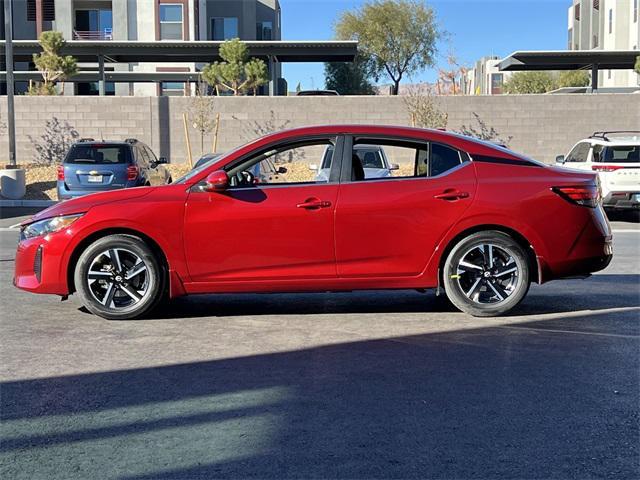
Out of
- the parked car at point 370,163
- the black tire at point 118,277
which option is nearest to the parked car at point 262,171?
the parked car at point 370,163

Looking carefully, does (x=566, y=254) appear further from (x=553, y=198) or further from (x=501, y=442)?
(x=501, y=442)

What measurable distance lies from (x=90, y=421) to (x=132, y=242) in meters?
2.66

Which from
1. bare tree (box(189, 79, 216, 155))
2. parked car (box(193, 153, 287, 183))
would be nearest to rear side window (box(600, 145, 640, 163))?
parked car (box(193, 153, 287, 183))

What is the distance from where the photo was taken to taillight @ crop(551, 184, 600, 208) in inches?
290

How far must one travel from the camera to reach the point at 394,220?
7.21m

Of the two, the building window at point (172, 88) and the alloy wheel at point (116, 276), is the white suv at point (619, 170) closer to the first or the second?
the alloy wheel at point (116, 276)

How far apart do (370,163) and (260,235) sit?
5427 millimetres

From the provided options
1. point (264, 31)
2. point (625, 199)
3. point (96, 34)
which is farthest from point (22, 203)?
point (264, 31)

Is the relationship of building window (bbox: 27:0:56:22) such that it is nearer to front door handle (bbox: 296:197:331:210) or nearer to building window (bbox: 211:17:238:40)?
building window (bbox: 211:17:238:40)

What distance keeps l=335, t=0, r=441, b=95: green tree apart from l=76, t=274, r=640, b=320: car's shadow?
46.7 meters

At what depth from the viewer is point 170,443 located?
14.3 feet

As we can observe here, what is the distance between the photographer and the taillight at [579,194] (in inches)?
290

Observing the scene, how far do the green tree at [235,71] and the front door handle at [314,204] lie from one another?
27616mm

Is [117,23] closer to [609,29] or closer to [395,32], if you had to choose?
[395,32]
